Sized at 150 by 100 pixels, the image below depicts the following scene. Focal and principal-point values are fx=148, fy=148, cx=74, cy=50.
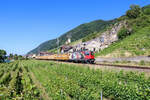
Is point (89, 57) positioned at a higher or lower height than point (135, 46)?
lower

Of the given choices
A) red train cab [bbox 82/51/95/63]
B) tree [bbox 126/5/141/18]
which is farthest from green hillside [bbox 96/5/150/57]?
tree [bbox 126/5/141/18]

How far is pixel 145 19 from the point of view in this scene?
65.9 meters

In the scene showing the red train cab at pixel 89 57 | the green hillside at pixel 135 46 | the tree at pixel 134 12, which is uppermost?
the tree at pixel 134 12

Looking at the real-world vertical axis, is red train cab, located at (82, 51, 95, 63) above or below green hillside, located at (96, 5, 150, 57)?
below

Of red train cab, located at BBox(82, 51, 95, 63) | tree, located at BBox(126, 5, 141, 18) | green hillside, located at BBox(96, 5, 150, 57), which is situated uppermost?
tree, located at BBox(126, 5, 141, 18)

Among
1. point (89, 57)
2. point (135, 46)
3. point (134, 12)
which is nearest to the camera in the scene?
point (89, 57)

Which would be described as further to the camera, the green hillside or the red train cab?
the green hillside

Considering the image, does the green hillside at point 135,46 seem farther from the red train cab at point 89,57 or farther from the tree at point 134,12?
the tree at point 134,12

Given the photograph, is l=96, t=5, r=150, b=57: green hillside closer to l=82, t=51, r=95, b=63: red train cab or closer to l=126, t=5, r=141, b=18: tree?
l=82, t=51, r=95, b=63: red train cab

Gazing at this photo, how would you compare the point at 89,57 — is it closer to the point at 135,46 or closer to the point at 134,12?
the point at 135,46

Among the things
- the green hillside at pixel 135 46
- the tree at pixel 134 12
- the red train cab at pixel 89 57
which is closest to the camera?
the red train cab at pixel 89 57

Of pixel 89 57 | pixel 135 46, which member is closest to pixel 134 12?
pixel 135 46

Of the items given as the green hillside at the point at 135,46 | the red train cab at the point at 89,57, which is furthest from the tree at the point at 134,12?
the red train cab at the point at 89,57

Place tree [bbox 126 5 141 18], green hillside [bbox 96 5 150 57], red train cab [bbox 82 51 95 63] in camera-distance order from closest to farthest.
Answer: red train cab [bbox 82 51 95 63] < green hillside [bbox 96 5 150 57] < tree [bbox 126 5 141 18]
